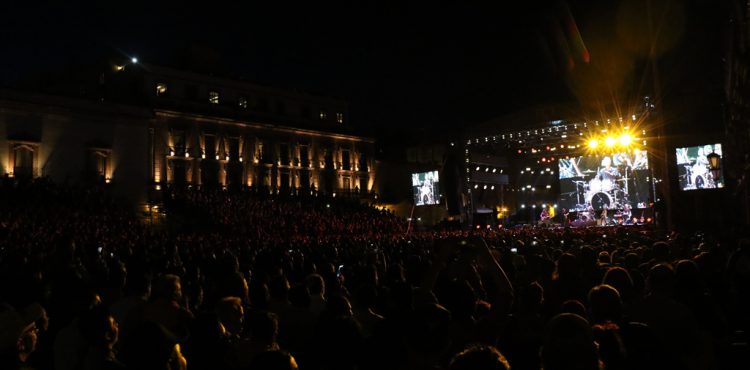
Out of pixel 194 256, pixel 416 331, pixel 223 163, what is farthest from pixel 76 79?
pixel 416 331

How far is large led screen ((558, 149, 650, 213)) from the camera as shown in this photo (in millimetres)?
41281

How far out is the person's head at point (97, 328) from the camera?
400 cm

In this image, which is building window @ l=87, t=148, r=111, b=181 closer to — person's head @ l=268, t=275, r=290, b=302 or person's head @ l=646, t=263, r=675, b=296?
person's head @ l=268, t=275, r=290, b=302

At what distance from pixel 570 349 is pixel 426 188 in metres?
49.7

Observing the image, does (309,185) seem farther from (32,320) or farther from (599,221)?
(32,320)

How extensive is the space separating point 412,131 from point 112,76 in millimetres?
38083

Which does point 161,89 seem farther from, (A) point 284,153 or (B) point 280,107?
(A) point 284,153

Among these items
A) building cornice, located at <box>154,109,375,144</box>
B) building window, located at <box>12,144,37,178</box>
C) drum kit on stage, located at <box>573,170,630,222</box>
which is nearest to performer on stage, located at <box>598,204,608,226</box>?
drum kit on stage, located at <box>573,170,630,222</box>

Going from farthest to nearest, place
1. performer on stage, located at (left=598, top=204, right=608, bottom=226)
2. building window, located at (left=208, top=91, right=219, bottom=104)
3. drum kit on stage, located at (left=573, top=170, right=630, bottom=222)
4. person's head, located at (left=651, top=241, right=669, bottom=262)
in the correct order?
building window, located at (left=208, top=91, right=219, bottom=104) → performer on stage, located at (left=598, top=204, right=608, bottom=226) → drum kit on stage, located at (left=573, top=170, right=630, bottom=222) → person's head, located at (left=651, top=241, right=669, bottom=262)

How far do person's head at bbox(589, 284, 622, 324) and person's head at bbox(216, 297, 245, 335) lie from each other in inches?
115

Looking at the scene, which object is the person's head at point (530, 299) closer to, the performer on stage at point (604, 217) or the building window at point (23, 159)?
the building window at point (23, 159)

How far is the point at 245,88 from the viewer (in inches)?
2003

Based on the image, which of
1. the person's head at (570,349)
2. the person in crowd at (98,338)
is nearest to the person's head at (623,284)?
the person's head at (570,349)

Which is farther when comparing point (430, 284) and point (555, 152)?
point (555, 152)
